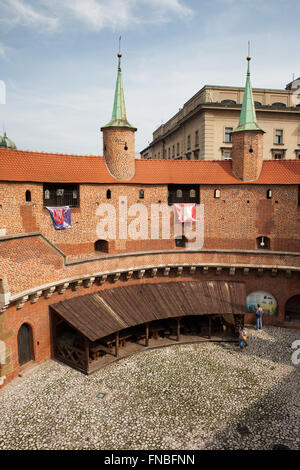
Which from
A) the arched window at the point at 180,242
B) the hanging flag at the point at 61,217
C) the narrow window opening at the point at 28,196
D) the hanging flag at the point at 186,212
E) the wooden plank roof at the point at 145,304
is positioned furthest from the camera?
the arched window at the point at 180,242

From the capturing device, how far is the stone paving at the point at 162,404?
1247 cm

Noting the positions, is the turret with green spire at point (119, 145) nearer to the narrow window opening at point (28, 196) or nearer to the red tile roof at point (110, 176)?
the red tile roof at point (110, 176)

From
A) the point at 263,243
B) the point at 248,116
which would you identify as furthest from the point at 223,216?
the point at 248,116

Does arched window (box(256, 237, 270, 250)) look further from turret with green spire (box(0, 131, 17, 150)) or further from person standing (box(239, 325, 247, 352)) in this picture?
turret with green spire (box(0, 131, 17, 150))

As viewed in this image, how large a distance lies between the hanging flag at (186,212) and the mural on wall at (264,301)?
730 cm

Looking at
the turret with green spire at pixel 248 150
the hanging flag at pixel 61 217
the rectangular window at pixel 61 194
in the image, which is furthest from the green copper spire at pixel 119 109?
the turret with green spire at pixel 248 150

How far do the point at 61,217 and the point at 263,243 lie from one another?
15030 millimetres

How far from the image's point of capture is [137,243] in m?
22.5

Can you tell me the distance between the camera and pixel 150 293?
20672 millimetres

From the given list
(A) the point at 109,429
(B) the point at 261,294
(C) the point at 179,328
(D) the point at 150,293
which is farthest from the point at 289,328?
(A) the point at 109,429
